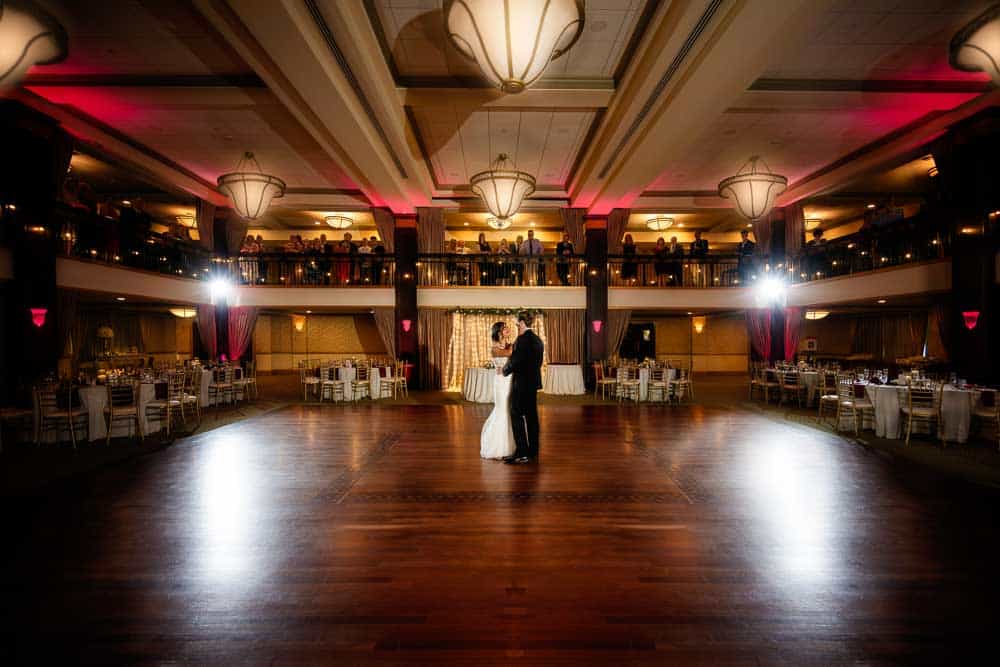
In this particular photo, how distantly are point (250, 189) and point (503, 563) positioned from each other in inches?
297

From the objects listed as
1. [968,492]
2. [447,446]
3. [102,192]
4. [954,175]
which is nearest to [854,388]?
[968,492]

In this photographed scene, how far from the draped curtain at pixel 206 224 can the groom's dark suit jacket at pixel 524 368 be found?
1022 cm

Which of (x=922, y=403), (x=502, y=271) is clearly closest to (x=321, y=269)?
(x=502, y=271)

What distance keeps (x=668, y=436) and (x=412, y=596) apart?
478 cm

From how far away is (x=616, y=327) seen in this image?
11.9 meters

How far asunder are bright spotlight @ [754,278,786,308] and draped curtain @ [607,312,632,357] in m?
3.31

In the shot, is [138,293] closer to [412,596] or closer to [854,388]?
[412,596]

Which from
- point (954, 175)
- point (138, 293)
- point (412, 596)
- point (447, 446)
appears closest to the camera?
point (412, 596)

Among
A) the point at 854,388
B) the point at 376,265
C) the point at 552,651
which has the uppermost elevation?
the point at 376,265

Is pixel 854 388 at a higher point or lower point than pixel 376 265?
lower

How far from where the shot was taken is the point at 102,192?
36.5 ft

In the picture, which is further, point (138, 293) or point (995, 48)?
point (138, 293)

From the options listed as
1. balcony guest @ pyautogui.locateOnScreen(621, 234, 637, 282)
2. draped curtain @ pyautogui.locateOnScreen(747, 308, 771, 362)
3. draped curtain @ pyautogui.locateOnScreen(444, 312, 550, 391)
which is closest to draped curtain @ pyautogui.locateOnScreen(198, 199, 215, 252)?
draped curtain @ pyautogui.locateOnScreen(444, 312, 550, 391)

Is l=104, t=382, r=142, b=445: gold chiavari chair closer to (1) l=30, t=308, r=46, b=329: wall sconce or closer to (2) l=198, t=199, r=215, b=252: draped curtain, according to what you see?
(1) l=30, t=308, r=46, b=329: wall sconce
